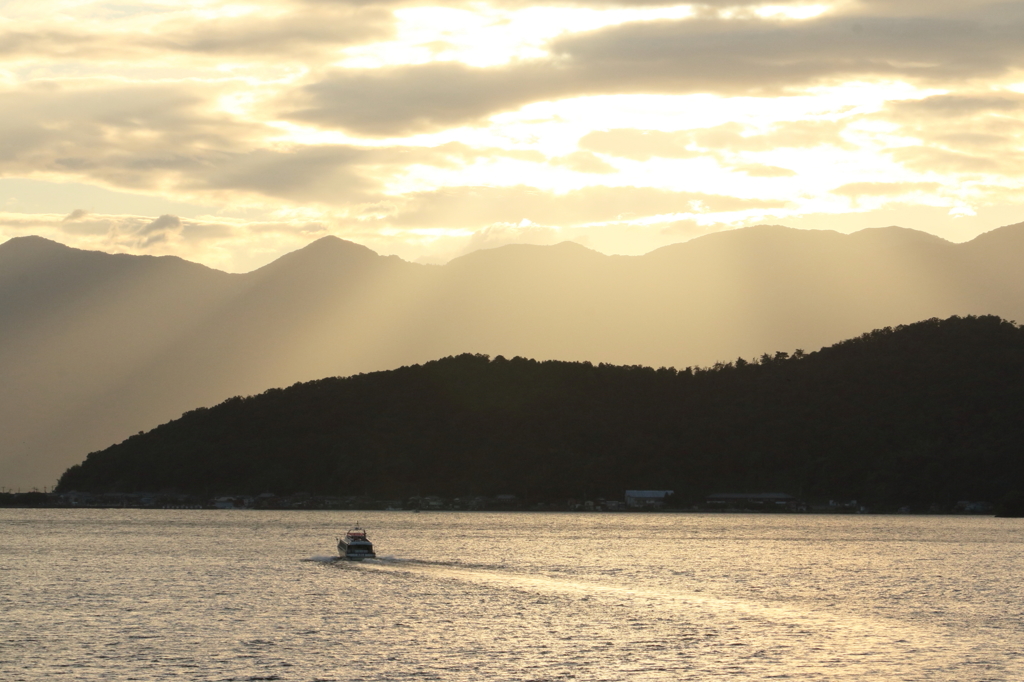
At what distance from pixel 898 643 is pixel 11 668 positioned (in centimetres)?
5080

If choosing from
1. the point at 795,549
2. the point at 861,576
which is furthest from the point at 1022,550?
the point at 861,576

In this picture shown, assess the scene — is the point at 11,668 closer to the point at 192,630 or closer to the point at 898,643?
the point at 192,630

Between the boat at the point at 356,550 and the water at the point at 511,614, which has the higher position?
the boat at the point at 356,550

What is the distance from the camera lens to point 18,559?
134m

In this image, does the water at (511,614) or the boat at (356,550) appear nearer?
the water at (511,614)

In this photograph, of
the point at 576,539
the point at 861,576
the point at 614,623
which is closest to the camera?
the point at 614,623

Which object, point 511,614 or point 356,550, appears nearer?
point 511,614

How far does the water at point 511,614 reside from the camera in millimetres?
63750

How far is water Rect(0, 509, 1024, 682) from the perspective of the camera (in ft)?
209

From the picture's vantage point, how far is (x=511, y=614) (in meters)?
84.5

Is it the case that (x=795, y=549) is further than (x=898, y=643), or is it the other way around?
(x=795, y=549)

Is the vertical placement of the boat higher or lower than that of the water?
higher

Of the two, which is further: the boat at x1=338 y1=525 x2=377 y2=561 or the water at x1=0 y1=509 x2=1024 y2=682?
the boat at x1=338 y1=525 x2=377 y2=561

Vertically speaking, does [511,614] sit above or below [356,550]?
below
